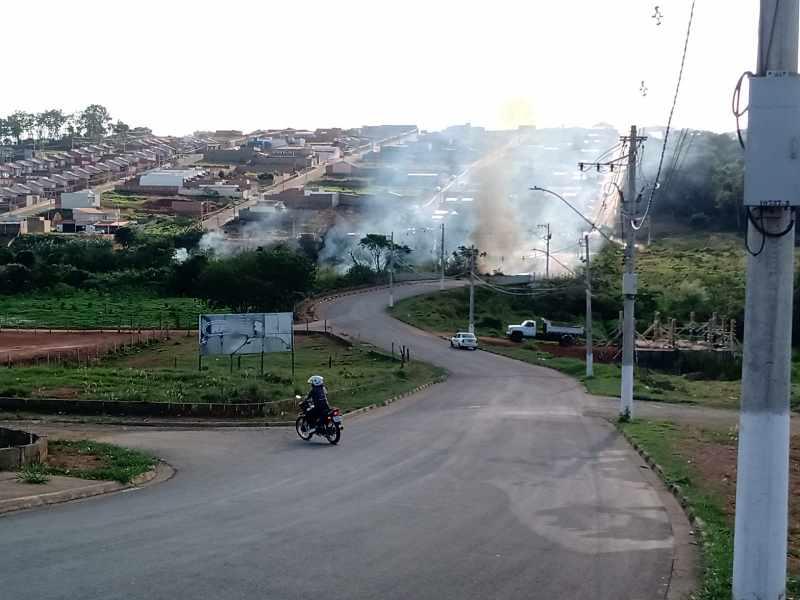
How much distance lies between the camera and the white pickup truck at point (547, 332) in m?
64.8

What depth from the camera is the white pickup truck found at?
64750mm

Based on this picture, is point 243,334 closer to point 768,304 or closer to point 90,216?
point 768,304

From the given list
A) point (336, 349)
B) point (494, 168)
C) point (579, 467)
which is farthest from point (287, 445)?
point (494, 168)

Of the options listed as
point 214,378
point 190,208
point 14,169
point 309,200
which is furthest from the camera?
point 14,169

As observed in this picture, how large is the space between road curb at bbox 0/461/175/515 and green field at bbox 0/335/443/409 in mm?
10669

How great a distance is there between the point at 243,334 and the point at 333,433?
568 inches

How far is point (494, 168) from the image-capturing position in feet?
465

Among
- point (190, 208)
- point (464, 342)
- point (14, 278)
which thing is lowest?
point (464, 342)

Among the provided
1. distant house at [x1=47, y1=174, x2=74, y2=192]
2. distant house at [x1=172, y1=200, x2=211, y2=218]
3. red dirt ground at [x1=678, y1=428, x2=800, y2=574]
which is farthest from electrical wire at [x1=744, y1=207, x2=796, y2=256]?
distant house at [x1=47, y1=174, x2=74, y2=192]

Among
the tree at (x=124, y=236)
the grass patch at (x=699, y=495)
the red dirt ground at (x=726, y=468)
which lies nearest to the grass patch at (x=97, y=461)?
the grass patch at (x=699, y=495)

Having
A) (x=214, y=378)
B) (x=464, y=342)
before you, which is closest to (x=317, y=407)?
(x=214, y=378)

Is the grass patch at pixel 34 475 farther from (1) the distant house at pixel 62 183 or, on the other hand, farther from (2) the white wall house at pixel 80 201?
(1) the distant house at pixel 62 183

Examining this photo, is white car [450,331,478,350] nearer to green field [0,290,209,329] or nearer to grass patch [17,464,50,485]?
green field [0,290,209,329]

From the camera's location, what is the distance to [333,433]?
22.0 metres
